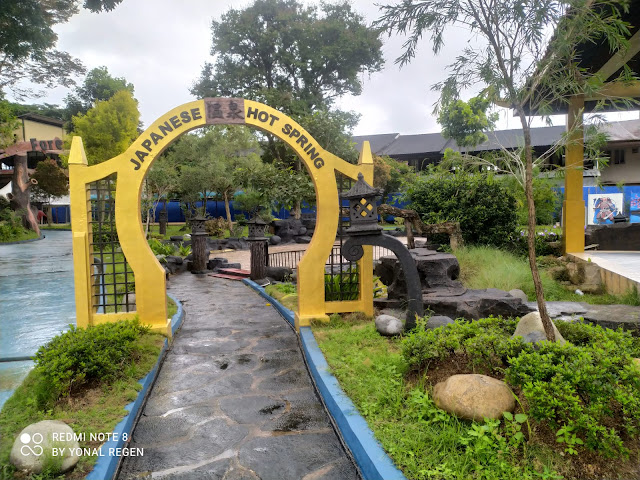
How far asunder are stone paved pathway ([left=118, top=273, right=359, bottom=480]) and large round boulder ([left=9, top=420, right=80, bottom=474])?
45 cm

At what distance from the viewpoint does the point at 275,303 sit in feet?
30.3

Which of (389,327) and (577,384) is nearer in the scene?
(577,384)

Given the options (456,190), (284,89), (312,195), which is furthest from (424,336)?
(284,89)

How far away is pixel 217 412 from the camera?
429cm

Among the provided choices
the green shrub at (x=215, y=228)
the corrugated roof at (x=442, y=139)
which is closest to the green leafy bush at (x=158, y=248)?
the green shrub at (x=215, y=228)

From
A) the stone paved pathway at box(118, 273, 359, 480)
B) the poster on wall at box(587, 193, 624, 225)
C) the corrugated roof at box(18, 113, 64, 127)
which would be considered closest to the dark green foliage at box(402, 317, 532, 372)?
the stone paved pathway at box(118, 273, 359, 480)

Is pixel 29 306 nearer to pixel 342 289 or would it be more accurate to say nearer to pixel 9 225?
pixel 342 289

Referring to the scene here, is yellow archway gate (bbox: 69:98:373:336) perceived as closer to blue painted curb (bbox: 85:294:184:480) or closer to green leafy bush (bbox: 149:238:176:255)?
blue painted curb (bbox: 85:294:184:480)

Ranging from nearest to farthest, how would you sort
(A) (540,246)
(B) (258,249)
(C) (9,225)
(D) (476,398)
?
(D) (476,398), (A) (540,246), (B) (258,249), (C) (9,225)

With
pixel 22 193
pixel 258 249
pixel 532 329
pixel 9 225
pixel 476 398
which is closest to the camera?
pixel 476 398

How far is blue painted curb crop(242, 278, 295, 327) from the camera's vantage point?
779 centimetres

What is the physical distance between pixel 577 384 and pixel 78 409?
3896mm

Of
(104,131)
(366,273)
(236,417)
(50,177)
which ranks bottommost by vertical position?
(236,417)

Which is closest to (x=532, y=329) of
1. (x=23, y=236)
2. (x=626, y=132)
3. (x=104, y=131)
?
(x=23, y=236)
